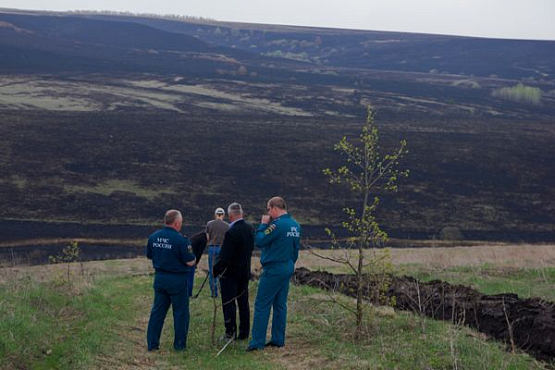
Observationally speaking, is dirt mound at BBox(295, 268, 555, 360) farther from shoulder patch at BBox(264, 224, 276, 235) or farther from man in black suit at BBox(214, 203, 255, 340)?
shoulder patch at BBox(264, 224, 276, 235)

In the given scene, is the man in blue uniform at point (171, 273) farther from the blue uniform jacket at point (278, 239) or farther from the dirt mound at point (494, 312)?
the dirt mound at point (494, 312)

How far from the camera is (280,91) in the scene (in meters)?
83.8

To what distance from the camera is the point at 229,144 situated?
48.5m

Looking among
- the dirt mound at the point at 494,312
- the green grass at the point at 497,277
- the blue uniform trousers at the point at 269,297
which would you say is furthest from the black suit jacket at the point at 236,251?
the green grass at the point at 497,277

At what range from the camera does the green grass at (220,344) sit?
8.30 m

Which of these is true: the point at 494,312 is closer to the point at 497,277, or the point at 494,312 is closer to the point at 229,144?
the point at 497,277

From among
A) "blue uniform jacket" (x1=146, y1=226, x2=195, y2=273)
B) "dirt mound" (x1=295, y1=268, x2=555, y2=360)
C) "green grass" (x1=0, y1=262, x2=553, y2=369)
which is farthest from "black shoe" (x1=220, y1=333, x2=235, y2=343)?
"dirt mound" (x1=295, y1=268, x2=555, y2=360)

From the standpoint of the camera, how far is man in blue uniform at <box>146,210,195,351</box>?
9.21m

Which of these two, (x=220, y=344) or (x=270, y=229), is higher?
(x=270, y=229)

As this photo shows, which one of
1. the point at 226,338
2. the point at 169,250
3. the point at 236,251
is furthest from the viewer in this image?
the point at 226,338

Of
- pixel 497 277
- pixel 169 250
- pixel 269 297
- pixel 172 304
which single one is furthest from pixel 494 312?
pixel 497 277

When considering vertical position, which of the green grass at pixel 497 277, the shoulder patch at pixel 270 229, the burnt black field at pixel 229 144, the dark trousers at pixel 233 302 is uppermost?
the shoulder patch at pixel 270 229

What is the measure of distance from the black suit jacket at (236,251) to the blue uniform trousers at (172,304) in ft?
1.69

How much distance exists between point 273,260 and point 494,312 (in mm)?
3539
